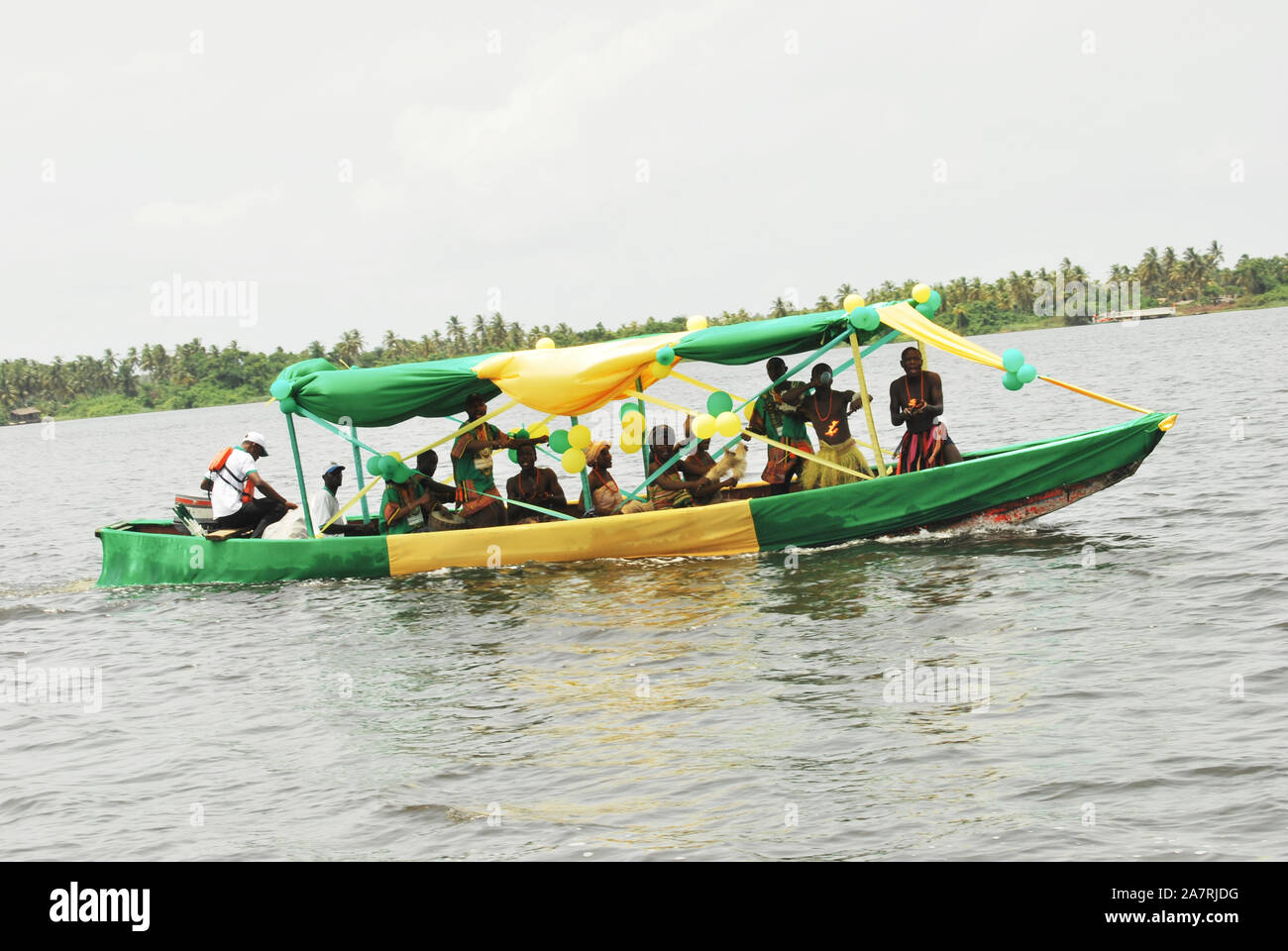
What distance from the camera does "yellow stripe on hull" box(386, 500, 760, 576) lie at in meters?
13.8

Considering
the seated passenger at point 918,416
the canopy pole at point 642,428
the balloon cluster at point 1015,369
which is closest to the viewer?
the balloon cluster at point 1015,369

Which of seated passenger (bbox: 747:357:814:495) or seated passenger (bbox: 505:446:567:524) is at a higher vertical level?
seated passenger (bbox: 747:357:814:495)

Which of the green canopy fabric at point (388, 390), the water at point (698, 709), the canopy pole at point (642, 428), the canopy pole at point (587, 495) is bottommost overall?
the water at point (698, 709)

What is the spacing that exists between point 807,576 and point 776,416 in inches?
77.2

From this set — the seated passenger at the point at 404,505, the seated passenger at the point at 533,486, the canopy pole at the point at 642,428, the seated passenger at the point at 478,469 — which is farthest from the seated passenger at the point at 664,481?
the seated passenger at the point at 404,505

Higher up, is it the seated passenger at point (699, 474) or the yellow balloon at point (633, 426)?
the yellow balloon at point (633, 426)

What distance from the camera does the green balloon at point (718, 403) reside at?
13.7 m

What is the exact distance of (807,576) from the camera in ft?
42.7

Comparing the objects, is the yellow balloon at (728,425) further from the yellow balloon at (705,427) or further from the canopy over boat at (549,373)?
the canopy over boat at (549,373)

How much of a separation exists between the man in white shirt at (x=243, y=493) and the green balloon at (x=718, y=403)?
534cm

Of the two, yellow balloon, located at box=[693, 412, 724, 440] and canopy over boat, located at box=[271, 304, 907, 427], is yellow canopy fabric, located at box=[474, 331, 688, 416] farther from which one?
yellow balloon, located at box=[693, 412, 724, 440]

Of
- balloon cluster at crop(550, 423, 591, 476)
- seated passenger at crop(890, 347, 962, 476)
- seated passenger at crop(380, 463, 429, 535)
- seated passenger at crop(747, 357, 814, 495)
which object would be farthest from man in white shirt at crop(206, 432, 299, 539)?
seated passenger at crop(890, 347, 962, 476)

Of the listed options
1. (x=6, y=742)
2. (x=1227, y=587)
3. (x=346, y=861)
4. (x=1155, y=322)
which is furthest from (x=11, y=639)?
(x=1155, y=322)

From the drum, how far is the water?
0.59m
